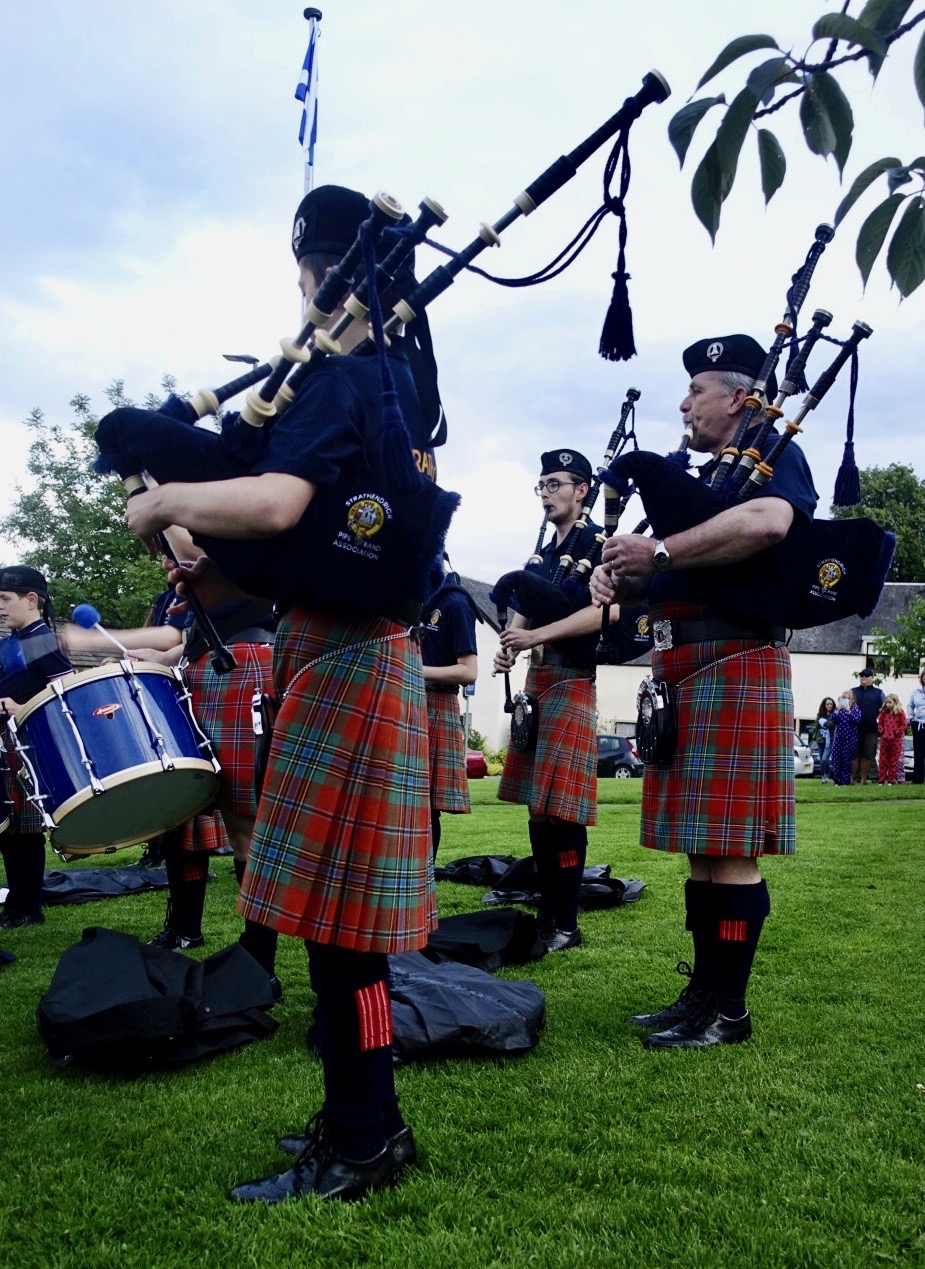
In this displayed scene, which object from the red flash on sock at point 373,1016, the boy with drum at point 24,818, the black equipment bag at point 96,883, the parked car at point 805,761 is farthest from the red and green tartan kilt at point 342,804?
the parked car at point 805,761

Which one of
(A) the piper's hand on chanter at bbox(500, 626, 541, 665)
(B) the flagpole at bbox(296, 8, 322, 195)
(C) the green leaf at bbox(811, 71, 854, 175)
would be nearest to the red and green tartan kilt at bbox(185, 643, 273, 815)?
(A) the piper's hand on chanter at bbox(500, 626, 541, 665)

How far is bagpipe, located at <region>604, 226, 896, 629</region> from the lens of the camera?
109 inches

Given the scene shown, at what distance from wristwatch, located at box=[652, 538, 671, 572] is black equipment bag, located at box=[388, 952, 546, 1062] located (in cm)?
121

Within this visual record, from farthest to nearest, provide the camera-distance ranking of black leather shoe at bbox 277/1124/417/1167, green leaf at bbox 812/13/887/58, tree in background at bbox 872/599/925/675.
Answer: tree in background at bbox 872/599/925/675, black leather shoe at bbox 277/1124/417/1167, green leaf at bbox 812/13/887/58

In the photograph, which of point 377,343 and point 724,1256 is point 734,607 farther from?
point 724,1256

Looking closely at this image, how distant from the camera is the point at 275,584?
1987mm

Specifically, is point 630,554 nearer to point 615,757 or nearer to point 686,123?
point 686,123

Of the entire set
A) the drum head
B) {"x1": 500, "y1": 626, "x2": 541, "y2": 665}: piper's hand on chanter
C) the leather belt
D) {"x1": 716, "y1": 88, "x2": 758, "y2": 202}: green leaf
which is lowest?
the drum head

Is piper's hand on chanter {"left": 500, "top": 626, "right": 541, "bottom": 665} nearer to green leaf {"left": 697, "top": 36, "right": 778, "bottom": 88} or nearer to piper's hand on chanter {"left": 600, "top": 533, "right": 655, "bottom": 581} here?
piper's hand on chanter {"left": 600, "top": 533, "right": 655, "bottom": 581}

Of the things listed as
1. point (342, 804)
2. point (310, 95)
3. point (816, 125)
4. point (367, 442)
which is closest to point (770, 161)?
point (816, 125)

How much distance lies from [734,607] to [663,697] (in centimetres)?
32

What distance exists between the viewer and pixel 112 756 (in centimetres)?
265

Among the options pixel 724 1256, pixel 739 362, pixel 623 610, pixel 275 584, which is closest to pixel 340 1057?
pixel 724 1256

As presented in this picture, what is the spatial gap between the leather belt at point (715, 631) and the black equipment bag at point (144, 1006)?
1500mm
